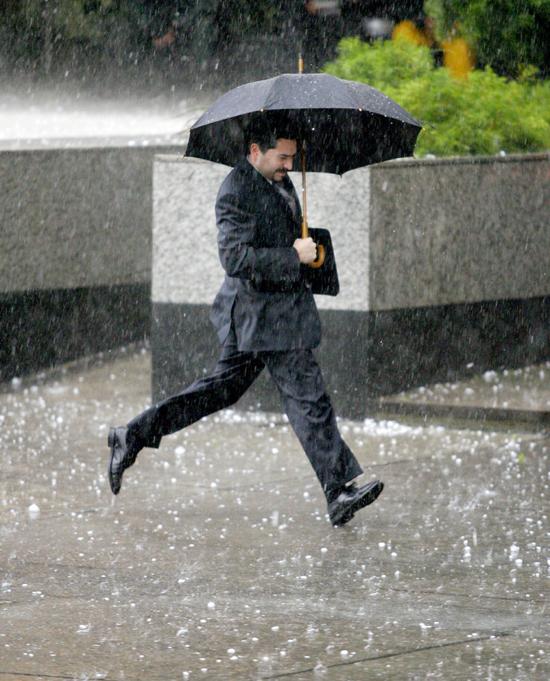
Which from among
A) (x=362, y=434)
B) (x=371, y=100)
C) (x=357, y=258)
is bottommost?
(x=362, y=434)

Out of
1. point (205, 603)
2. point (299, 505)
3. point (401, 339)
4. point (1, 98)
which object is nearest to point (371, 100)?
point (299, 505)

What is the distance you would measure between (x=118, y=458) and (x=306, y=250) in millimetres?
1309

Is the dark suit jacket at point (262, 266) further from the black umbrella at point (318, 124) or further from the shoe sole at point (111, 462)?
the shoe sole at point (111, 462)

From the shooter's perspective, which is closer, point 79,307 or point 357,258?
point 357,258

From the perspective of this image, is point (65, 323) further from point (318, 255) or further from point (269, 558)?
point (269, 558)

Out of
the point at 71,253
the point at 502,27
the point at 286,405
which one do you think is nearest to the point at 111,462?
the point at 286,405

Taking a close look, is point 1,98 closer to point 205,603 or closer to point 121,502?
point 121,502

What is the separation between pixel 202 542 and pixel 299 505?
3.00 feet

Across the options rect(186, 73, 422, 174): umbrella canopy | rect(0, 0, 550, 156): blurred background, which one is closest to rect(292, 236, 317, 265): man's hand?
rect(186, 73, 422, 174): umbrella canopy

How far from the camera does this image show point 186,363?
11109mm

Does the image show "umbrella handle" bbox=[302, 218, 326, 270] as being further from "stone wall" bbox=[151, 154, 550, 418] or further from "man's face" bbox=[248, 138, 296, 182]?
"stone wall" bbox=[151, 154, 550, 418]

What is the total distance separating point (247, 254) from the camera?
7496 mm

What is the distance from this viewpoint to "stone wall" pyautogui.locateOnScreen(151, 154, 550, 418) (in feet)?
34.6

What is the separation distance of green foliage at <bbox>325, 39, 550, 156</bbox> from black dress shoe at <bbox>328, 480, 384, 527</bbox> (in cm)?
440
